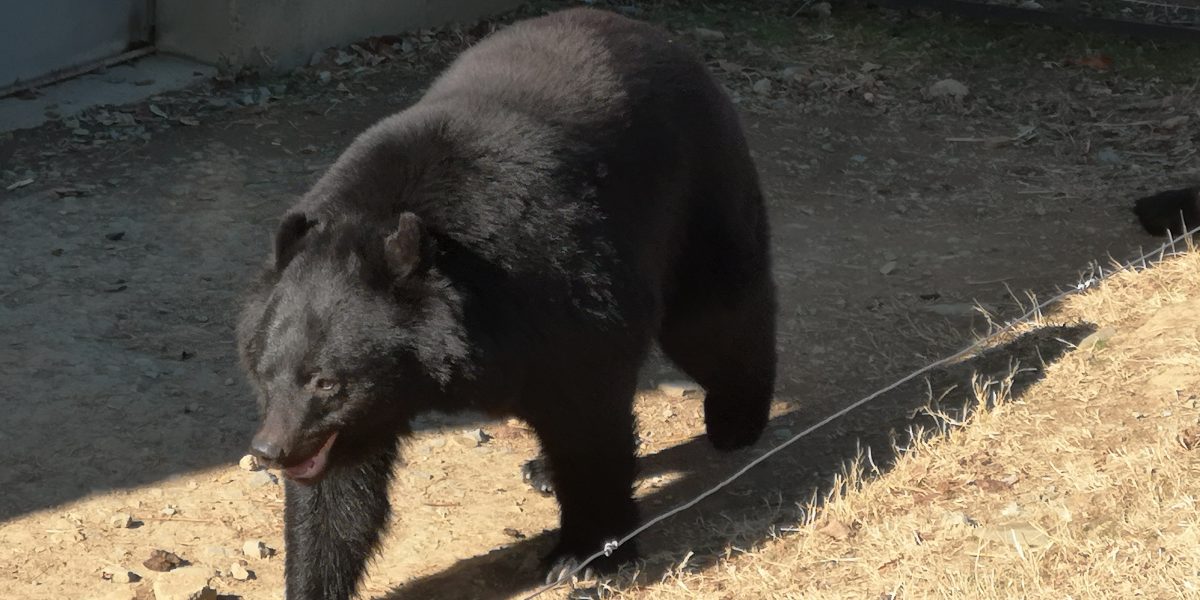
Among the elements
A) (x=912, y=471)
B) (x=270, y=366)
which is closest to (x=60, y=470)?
(x=270, y=366)

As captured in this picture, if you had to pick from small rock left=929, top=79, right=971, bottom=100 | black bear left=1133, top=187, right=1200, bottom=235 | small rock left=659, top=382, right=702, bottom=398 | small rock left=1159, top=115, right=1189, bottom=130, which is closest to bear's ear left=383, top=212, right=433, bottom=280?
small rock left=659, top=382, right=702, bottom=398

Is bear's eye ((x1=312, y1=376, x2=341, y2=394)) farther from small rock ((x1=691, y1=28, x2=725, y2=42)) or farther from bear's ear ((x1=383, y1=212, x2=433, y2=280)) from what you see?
small rock ((x1=691, y1=28, x2=725, y2=42))

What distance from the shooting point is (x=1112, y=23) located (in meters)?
10.5

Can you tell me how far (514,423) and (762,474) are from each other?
42.8 inches

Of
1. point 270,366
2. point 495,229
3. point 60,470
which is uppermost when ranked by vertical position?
point 495,229

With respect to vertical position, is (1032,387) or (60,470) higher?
(1032,387)

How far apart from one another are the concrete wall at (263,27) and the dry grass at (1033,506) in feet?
18.1

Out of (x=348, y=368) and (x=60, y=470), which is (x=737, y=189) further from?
(x=60, y=470)

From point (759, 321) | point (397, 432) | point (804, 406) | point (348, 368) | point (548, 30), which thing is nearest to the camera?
point (348, 368)

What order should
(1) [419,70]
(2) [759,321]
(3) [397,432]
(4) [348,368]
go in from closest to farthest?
(4) [348,368] < (3) [397,432] < (2) [759,321] < (1) [419,70]

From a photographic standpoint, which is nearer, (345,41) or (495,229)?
(495,229)

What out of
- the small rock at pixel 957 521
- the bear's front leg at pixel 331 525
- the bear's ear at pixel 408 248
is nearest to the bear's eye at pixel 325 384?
the bear's ear at pixel 408 248

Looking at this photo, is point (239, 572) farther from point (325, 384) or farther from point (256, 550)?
point (325, 384)

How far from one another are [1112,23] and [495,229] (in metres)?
7.74
